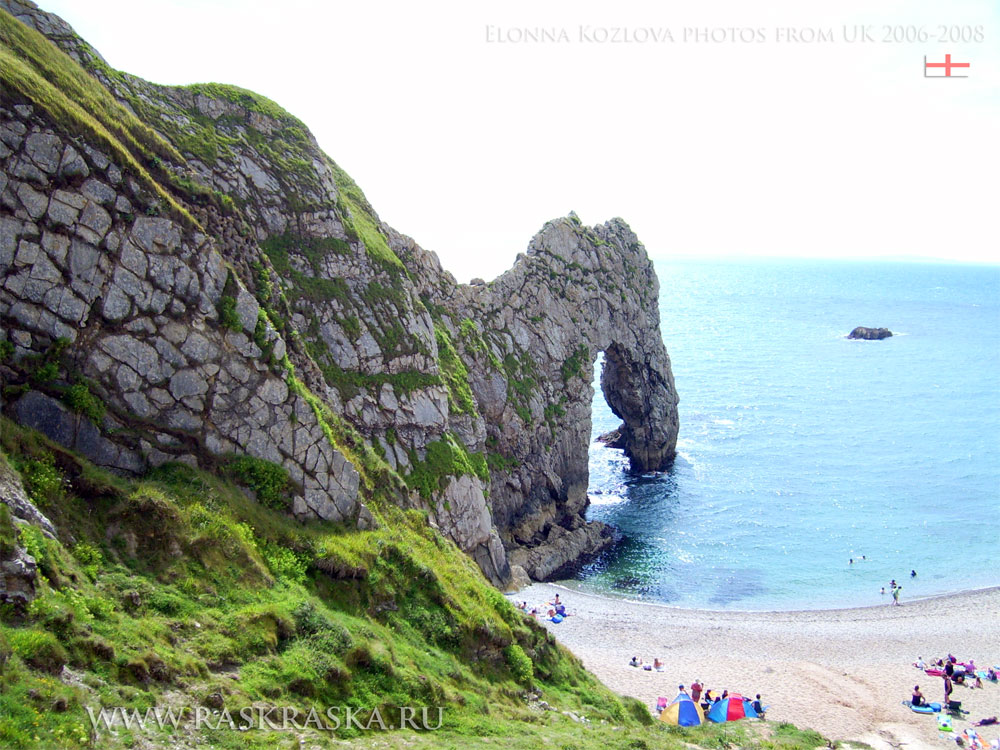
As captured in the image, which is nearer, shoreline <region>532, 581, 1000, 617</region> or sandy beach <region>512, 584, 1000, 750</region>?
sandy beach <region>512, 584, 1000, 750</region>

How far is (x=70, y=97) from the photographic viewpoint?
73.9 feet

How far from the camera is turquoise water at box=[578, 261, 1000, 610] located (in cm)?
5606

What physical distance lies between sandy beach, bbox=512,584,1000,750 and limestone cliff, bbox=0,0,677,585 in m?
8.27

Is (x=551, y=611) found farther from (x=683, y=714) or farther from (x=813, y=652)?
(x=813, y=652)

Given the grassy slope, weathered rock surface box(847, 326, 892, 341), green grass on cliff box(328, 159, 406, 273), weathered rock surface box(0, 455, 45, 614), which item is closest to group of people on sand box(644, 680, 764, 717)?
the grassy slope

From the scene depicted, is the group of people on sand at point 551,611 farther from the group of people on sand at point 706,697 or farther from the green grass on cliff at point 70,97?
the green grass on cliff at point 70,97

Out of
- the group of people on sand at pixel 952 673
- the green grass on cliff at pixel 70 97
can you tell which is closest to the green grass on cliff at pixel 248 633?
the green grass on cliff at pixel 70 97

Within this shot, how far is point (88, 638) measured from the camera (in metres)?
13.7

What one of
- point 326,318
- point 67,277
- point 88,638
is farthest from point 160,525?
point 326,318

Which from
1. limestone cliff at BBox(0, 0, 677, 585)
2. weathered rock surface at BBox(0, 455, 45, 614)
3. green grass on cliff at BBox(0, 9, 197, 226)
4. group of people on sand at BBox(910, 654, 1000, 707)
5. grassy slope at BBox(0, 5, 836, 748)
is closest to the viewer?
weathered rock surface at BBox(0, 455, 45, 614)

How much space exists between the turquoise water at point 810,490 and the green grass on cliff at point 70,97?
43871mm

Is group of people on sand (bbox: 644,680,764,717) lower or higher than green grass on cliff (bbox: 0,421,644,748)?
lower

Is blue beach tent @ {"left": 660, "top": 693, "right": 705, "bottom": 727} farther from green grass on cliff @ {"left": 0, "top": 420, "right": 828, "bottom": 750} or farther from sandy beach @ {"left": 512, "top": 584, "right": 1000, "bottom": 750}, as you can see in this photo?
sandy beach @ {"left": 512, "top": 584, "right": 1000, "bottom": 750}

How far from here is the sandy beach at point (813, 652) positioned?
35.7 meters
